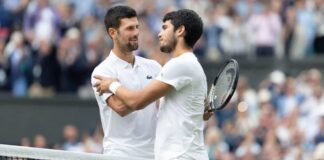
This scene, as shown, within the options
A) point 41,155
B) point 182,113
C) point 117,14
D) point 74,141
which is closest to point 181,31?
point 182,113

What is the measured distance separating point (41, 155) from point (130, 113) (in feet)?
2.49

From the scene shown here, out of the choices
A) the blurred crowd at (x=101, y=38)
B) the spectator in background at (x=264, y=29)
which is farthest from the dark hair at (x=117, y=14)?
the spectator in background at (x=264, y=29)

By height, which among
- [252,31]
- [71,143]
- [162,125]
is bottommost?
[71,143]

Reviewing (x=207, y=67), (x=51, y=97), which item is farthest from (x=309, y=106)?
(x=51, y=97)

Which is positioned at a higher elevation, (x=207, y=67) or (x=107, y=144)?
(x=107, y=144)

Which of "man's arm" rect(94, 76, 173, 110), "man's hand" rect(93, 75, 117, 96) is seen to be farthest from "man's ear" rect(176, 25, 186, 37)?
"man's hand" rect(93, 75, 117, 96)

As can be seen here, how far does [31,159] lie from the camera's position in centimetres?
1049

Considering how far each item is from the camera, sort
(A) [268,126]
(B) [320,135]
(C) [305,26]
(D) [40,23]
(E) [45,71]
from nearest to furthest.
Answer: (B) [320,135], (A) [268,126], (C) [305,26], (E) [45,71], (D) [40,23]

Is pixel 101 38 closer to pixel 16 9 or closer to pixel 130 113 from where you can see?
pixel 16 9

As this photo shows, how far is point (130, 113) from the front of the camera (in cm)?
1061

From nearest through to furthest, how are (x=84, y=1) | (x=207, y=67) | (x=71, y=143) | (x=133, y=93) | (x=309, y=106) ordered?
(x=133, y=93), (x=309, y=106), (x=71, y=143), (x=207, y=67), (x=84, y=1)

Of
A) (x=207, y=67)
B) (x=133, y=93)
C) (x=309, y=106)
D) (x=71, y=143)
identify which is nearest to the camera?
(x=133, y=93)

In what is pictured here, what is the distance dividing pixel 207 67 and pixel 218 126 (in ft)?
7.85

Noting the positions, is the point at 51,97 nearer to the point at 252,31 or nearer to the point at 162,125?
the point at 252,31
